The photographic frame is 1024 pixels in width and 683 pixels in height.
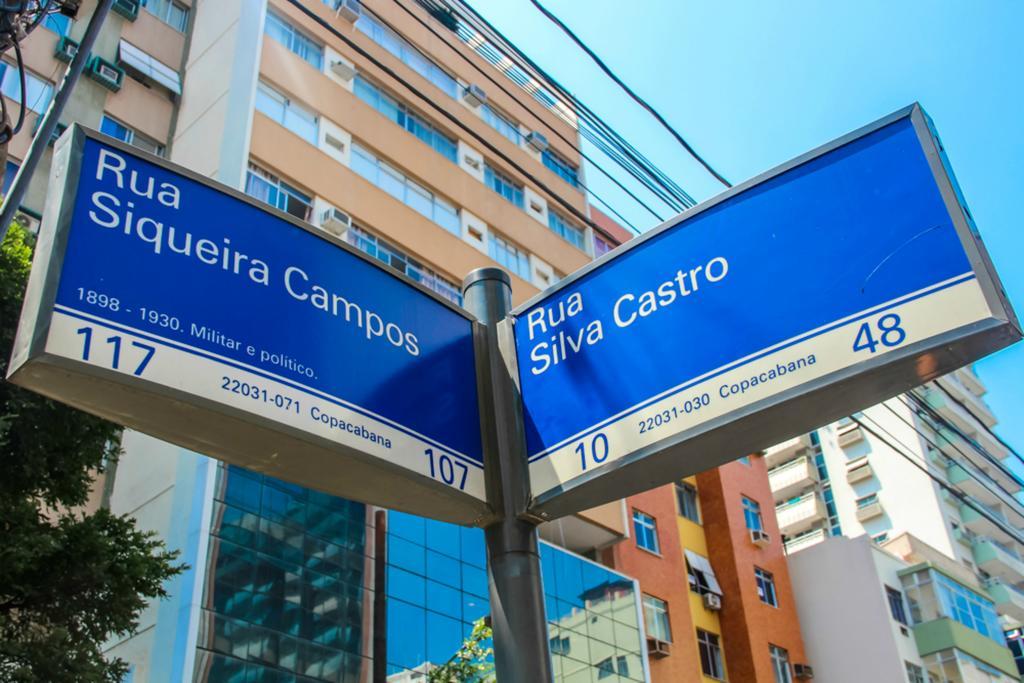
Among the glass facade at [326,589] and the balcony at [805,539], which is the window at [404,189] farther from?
the balcony at [805,539]

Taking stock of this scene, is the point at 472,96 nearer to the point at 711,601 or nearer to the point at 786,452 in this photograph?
the point at 711,601

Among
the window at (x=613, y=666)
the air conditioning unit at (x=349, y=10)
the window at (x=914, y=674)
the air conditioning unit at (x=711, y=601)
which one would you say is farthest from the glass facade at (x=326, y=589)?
the window at (x=914, y=674)

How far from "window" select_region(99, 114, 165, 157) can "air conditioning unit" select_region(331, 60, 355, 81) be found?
15.8ft

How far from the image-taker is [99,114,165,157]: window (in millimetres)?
22956

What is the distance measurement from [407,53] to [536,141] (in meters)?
5.30

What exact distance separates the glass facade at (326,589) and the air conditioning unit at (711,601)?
31.0 feet

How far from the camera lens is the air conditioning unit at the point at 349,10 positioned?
27.7 m

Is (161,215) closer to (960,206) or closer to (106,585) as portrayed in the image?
(960,206)

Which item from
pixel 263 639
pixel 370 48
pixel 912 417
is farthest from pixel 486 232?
pixel 912 417

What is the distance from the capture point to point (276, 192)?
22.5 m

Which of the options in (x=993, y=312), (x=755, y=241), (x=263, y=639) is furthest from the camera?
(x=263, y=639)

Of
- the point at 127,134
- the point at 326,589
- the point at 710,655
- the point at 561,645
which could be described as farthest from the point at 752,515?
the point at 127,134

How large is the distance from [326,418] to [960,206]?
6.94 feet

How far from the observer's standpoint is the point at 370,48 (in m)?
28.1
